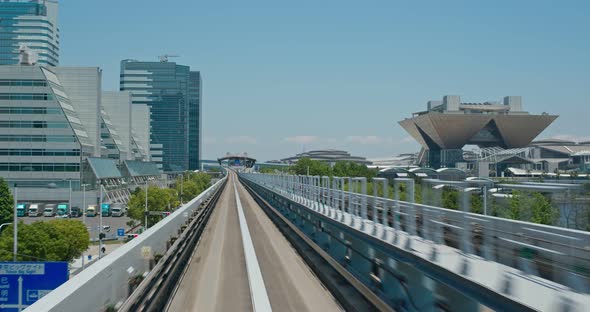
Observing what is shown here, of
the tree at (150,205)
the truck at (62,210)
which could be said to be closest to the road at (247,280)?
the tree at (150,205)

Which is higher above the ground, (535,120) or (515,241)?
(535,120)

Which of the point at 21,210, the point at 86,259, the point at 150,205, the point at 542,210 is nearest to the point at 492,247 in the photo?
the point at 542,210

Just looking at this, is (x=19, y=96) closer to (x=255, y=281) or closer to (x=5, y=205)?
(x=5, y=205)

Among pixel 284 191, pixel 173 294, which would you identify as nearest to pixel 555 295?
pixel 173 294

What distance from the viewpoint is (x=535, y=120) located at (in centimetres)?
17650

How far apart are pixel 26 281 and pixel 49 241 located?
26261 mm

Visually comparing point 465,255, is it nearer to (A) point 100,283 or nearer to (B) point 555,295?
(B) point 555,295

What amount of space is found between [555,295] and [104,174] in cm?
9458

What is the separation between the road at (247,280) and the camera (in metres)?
10.6

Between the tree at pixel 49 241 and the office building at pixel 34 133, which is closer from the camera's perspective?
the tree at pixel 49 241

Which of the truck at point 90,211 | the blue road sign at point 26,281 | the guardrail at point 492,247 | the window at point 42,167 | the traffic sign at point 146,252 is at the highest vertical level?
the window at point 42,167

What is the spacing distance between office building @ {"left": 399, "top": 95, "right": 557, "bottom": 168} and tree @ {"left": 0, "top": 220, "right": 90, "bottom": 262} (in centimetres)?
13964

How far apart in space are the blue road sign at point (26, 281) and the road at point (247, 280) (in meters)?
3.35

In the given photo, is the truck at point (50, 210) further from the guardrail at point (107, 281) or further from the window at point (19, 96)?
the guardrail at point (107, 281)
